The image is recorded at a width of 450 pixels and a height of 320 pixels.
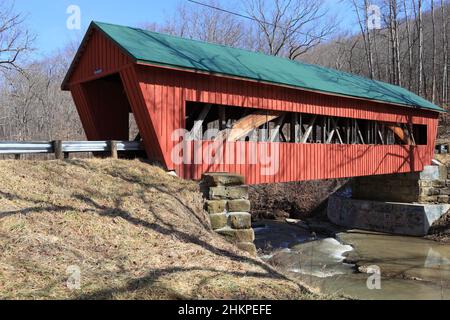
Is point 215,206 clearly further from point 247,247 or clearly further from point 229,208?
point 247,247

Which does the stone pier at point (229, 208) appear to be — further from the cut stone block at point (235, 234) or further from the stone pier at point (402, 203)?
the stone pier at point (402, 203)

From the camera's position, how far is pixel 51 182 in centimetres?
667

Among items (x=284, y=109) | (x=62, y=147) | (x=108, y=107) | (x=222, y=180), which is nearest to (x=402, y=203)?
(x=284, y=109)

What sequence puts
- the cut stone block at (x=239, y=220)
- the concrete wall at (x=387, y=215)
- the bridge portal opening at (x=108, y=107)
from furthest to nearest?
the concrete wall at (x=387, y=215) < the bridge portal opening at (x=108, y=107) < the cut stone block at (x=239, y=220)

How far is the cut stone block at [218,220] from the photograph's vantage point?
759 centimetres

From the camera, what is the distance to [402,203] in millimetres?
19094

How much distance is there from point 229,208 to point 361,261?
848 cm

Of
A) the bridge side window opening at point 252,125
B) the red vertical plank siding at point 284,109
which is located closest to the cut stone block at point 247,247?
the red vertical plank siding at point 284,109

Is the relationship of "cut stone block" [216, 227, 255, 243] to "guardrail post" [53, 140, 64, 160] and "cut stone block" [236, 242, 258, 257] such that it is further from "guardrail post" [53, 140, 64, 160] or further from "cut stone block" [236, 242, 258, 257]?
"guardrail post" [53, 140, 64, 160]

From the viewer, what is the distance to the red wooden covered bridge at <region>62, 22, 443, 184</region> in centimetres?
900

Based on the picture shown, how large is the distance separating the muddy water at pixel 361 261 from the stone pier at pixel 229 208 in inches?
53.1

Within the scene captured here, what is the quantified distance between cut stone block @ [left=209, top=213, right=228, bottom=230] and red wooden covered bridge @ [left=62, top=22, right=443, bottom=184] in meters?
1.93

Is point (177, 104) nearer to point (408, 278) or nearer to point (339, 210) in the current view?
point (408, 278)
